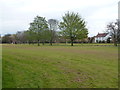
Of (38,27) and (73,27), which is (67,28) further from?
(38,27)

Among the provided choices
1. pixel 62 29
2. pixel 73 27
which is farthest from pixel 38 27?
pixel 73 27

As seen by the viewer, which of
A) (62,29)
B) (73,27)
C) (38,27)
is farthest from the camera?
(38,27)

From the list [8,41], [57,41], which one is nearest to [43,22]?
[57,41]

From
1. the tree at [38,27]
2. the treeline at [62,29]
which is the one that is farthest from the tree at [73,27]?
the tree at [38,27]

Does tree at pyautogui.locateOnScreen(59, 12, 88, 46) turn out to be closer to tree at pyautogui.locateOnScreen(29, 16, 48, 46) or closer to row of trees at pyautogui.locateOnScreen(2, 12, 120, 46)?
row of trees at pyautogui.locateOnScreen(2, 12, 120, 46)

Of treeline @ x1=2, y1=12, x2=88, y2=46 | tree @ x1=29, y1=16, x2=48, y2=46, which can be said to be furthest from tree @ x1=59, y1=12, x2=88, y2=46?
tree @ x1=29, y1=16, x2=48, y2=46

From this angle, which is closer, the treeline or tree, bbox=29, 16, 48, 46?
the treeline

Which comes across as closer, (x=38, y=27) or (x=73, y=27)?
(x=73, y=27)

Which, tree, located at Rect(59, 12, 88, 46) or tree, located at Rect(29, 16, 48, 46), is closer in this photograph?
tree, located at Rect(59, 12, 88, 46)

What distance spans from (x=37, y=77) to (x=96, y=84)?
273 cm

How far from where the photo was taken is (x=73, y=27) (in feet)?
161

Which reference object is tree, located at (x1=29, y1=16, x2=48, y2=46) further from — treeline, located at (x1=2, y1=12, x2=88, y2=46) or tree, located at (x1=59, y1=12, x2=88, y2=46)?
tree, located at (x1=59, y1=12, x2=88, y2=46)

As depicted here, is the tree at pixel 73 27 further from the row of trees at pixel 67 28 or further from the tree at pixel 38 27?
the tree at pixel 38 27

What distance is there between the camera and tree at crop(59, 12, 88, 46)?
49.2 metres
